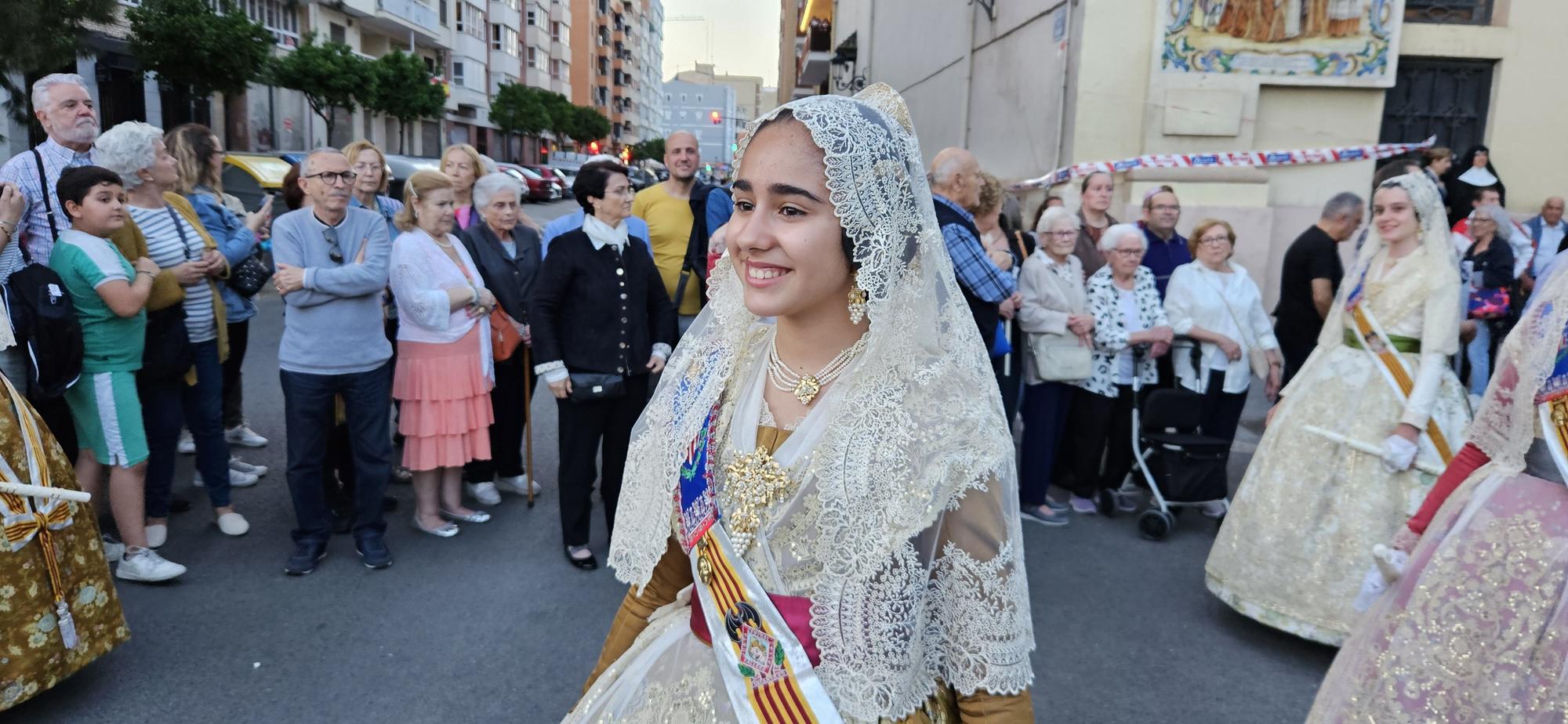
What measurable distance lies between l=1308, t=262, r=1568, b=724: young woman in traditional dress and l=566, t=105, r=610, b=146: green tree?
6021 centimetres

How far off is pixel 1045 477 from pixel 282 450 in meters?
4.80

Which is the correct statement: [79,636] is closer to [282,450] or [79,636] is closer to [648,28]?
[282,450]

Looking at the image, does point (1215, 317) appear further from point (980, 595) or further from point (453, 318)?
point (980, 595)

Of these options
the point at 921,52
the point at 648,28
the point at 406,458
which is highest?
the point at 648,28

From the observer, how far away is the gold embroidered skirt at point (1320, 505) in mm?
4098

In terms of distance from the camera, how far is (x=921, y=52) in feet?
65.8

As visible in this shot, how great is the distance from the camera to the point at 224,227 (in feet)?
18.5

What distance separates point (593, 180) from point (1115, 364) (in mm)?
3134

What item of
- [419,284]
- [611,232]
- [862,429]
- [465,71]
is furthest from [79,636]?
[465,71]

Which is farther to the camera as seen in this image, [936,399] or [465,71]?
[465,71]

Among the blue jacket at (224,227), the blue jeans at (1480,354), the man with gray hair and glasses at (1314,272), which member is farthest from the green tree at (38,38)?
the blue jeans at (1480,354)

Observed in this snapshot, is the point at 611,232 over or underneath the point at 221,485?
over

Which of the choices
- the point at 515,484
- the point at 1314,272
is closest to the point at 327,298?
the point at 515,484

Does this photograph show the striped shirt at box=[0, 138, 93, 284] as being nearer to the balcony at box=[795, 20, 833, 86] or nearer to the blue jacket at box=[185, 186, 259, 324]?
the blue jacket at box=[185, 186, 259, 324]
